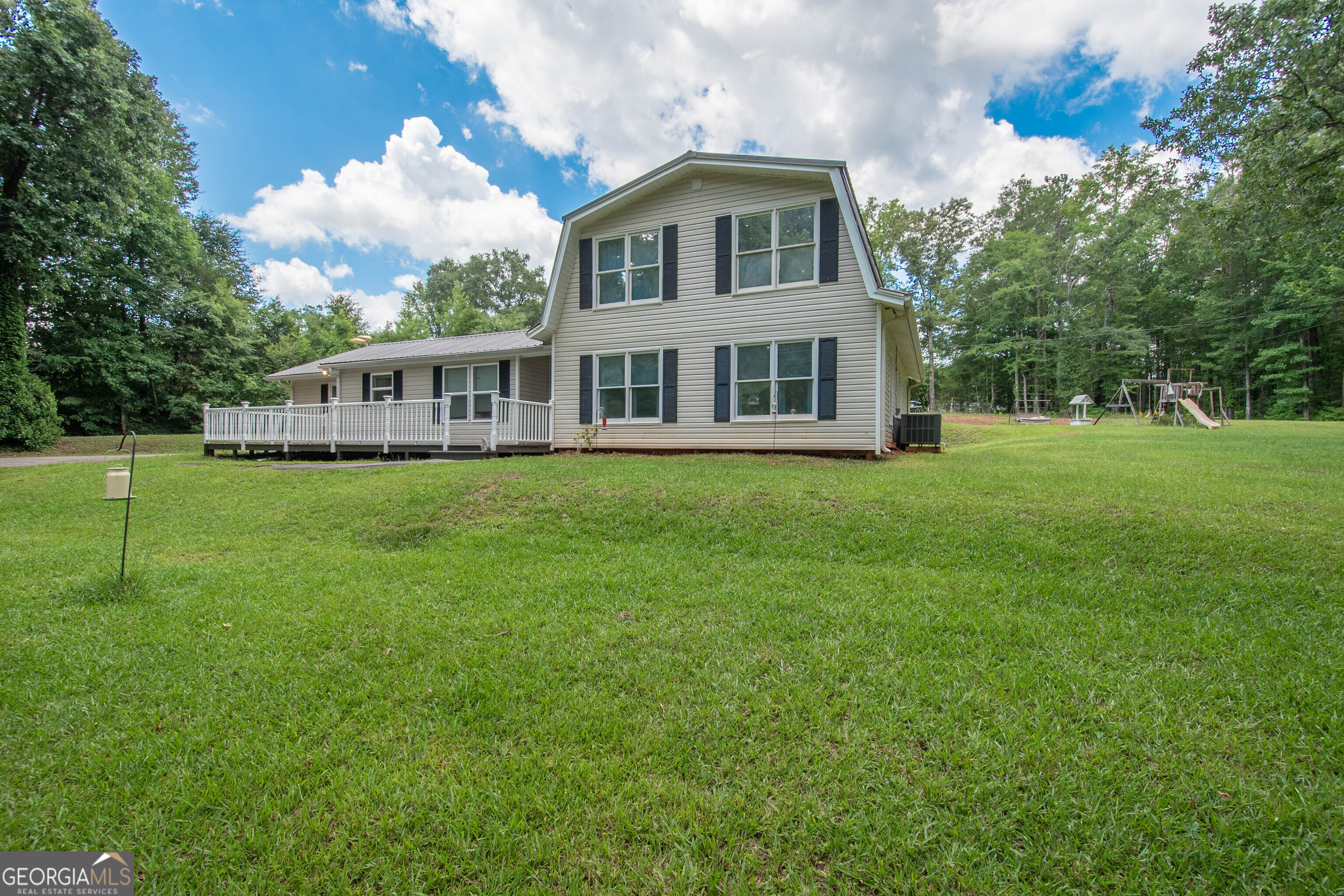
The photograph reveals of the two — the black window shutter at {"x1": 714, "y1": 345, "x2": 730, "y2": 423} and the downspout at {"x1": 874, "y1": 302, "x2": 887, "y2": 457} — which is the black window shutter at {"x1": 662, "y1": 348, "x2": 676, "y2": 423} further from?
the downspout at {"x1": 874, "y1": 302, "x2": 887, "y2": 457}

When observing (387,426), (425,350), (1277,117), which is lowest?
A: (387,426)

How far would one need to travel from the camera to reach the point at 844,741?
226 centimetres

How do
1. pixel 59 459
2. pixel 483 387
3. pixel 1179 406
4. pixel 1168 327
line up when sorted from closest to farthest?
pixel 59 459, pixel 483 387, pixel 1179 406, pixel 1168 327

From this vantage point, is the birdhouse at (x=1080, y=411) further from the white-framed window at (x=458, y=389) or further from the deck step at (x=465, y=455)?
the white-framed window at (x=458, y=389)

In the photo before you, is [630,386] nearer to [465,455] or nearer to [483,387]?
[465,455]

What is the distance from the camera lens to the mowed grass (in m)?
1.74

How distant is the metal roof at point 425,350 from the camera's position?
14.0m

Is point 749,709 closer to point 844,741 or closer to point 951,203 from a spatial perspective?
point 844,741

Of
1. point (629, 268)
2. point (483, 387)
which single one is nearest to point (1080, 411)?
point (629, 268)

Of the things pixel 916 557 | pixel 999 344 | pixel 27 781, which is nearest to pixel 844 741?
pixel 916 557

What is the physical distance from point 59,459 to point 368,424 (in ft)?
28.1

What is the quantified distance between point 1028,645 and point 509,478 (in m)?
6.45

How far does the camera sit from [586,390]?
1237cm

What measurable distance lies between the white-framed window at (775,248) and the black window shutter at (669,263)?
1.40m
